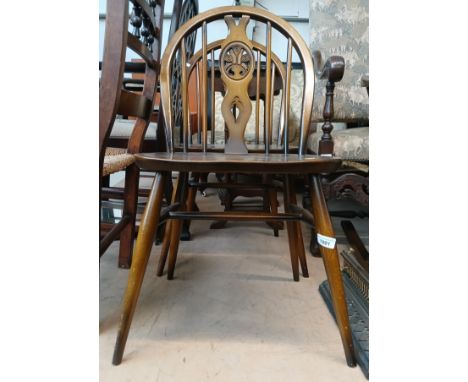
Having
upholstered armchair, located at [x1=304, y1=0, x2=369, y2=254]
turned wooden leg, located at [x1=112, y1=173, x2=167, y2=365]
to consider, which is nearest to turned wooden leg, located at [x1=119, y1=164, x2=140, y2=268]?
turned wooden leg, located at [x1=112, y1=173, x2=167, y2=365]

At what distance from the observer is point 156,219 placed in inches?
29.1

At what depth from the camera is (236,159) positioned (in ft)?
2.40

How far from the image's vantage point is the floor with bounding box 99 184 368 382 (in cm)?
71

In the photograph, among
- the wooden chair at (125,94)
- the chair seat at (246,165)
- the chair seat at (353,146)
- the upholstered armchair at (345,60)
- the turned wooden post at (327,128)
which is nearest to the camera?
the chair seat at (246,165)

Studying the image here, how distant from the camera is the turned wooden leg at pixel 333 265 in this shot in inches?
28.3

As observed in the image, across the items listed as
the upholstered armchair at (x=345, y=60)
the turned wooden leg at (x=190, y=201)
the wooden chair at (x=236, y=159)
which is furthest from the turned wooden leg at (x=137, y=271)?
the upholstered armchair at (x=345, y=60)

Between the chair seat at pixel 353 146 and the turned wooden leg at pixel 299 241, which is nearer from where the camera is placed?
the turned wooden leg at pixel 299 241

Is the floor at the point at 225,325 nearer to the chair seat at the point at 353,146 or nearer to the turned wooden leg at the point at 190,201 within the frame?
the turned wooden leg at the point at 190,201

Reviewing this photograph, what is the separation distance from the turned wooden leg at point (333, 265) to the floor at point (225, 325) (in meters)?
0.06

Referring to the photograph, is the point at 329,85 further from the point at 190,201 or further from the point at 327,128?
the point at 190,201

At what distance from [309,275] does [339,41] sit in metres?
1.31

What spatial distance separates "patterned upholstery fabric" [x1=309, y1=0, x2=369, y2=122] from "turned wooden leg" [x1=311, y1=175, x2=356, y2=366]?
3.65ft
